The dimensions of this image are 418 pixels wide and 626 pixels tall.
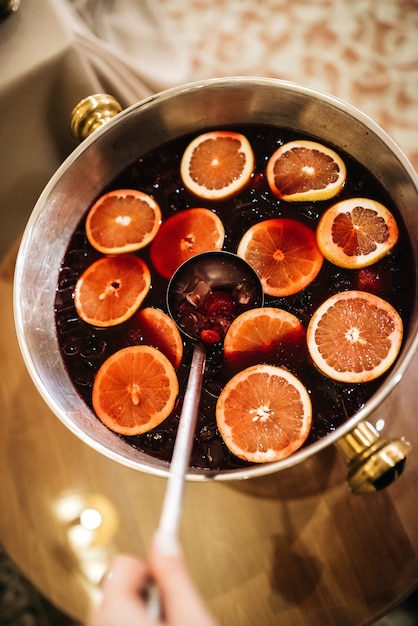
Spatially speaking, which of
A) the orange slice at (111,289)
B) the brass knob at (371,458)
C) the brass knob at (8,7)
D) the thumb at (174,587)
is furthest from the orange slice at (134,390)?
the brass knob at (8,7)

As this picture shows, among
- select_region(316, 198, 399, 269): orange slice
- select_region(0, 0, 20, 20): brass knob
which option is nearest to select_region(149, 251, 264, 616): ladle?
select_region(316, 198, 399, 269): orange slice

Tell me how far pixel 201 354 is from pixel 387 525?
27.7 inches

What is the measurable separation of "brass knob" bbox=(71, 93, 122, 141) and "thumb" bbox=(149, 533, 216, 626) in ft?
4.50

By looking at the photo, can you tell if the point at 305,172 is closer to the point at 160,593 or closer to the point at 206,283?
the point at 206,283

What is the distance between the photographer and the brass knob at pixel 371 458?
1.17 metres

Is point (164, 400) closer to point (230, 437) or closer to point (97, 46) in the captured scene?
point (230, 437)

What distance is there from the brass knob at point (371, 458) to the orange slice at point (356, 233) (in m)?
0.53

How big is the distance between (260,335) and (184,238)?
0.42m

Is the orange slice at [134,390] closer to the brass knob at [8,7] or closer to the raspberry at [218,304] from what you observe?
the raspberry at [218,304]

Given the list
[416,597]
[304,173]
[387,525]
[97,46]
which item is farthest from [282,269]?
[416,597]

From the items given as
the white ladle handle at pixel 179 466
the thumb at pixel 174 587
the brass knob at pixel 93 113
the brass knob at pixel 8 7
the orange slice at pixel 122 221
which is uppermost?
the brass knob at pixel 8 7

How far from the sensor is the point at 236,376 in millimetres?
1434

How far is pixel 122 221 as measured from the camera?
5.57 ft

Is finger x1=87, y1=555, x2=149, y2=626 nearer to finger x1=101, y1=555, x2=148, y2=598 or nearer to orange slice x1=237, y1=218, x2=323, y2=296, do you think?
finger x1=101, y1=555, x2=148, y2=598
